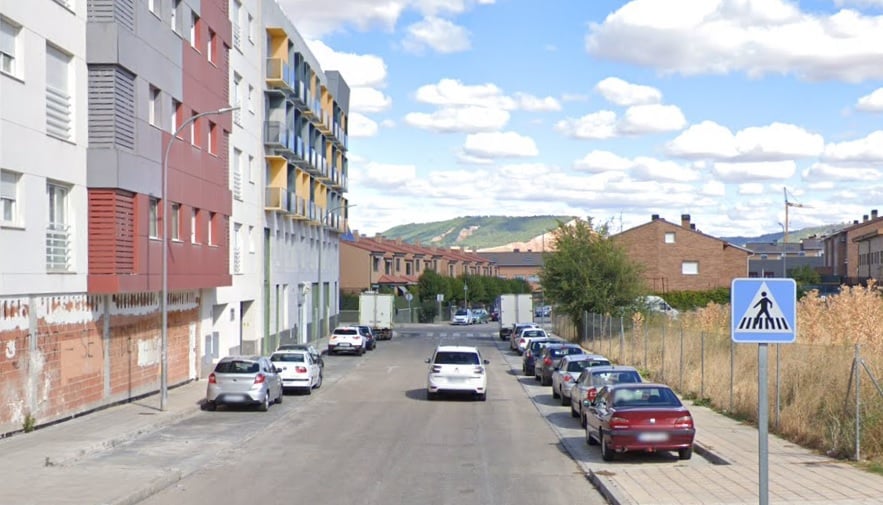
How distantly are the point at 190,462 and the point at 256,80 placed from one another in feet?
106

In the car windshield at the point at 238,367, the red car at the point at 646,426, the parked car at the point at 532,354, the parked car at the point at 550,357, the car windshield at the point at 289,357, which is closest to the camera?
the red car at the point at 646,426

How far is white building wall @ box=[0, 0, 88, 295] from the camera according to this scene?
20406mm

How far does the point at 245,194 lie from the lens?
45.3 metres

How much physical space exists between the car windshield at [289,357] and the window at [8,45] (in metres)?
14.3

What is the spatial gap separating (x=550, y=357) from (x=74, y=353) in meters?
17.5

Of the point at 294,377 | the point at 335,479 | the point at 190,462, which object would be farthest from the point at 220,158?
the point at 335,479

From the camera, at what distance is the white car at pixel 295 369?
32.1m

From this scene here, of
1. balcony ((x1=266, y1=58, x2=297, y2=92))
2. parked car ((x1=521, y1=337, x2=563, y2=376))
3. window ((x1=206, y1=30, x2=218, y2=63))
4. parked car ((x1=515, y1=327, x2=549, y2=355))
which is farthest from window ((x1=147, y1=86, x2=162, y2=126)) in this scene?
parked car ((x1=515, y1=327, x2=549, y2=355))

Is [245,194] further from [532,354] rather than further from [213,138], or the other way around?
[532,354]

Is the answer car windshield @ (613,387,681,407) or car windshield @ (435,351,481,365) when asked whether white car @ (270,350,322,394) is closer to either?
car windshield @ (435,351,481,365)

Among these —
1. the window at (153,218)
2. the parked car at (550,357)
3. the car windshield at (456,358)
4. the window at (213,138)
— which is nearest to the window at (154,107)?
the window at (153,218)

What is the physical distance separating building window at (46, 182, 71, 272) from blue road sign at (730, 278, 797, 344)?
58.5 ft

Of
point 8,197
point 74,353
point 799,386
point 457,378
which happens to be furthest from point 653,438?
point 74,353

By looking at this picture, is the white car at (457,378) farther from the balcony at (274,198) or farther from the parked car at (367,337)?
the parked car at (367,337)
